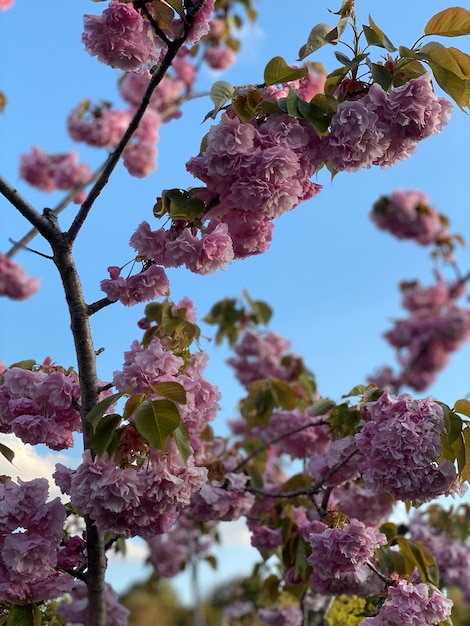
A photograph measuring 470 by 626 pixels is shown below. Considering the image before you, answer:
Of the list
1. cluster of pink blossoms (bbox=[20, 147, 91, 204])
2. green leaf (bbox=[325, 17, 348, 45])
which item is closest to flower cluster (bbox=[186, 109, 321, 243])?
green leaf (bbox=[325, 17, 348, 45])

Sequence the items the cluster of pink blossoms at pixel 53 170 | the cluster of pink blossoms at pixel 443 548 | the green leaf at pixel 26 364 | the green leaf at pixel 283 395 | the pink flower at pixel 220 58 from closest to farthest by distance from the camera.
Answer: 1. the green leaf at pixel 26 364
2. the green leaf at pixel 283 395
3. the cluster of pink blossoms at pixel 443 548
4. the cluster of pink blossoms at pixel 53 170
5. the pink flower at pixel 220 58

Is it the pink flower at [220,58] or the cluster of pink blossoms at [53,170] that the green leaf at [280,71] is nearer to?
the cluster of pink blossoms at [53,170]

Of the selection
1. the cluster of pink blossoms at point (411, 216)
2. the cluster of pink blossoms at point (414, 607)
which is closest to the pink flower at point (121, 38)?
the cluster of pink blossoms at point (414, 607)

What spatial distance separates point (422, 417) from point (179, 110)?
2.77 metres

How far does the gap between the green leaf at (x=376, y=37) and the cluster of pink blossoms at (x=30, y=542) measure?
3.11 ft

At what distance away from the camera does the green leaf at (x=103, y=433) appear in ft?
3.45

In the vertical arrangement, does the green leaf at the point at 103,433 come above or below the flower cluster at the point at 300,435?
below

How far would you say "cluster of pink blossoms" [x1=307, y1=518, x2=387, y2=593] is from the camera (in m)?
1.24

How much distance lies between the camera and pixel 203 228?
1.22 metres

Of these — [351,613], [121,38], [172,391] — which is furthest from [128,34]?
[351,613]

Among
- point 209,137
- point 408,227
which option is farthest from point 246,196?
point 408,227

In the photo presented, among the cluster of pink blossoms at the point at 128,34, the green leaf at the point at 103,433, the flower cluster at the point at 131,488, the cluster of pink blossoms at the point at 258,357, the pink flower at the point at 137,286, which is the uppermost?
the cluster of pink blossoms at the point at 258,357

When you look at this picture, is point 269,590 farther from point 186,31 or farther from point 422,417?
point 186,31

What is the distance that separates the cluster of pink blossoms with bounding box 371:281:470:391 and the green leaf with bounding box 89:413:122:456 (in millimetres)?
3899
